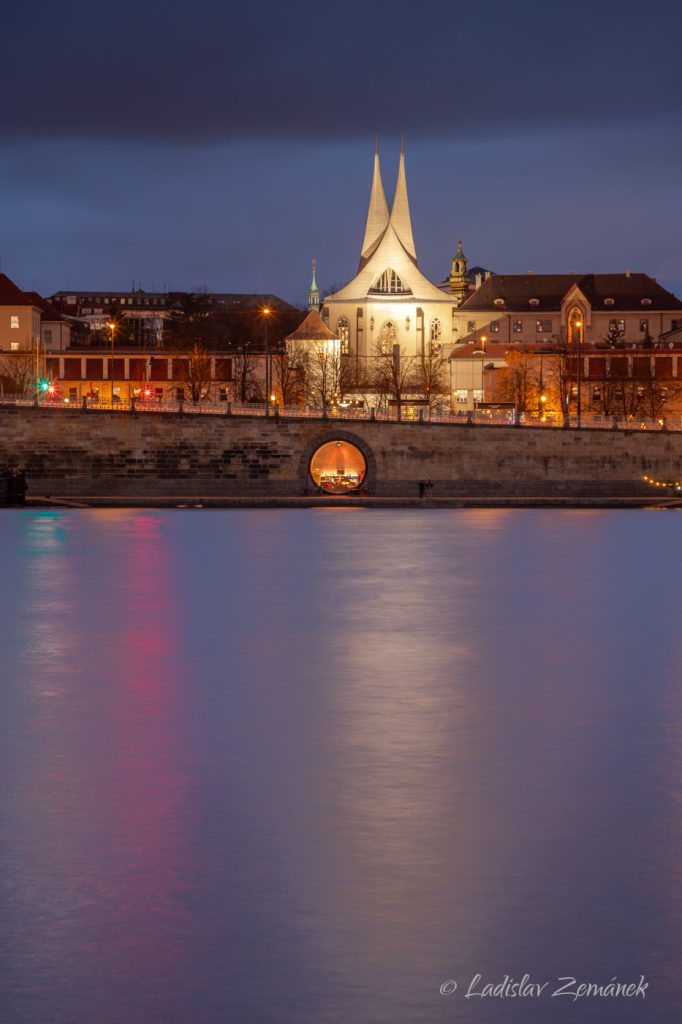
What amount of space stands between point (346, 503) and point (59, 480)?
11912 millimetres

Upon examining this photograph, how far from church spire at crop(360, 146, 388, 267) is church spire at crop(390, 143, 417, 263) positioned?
1133mm

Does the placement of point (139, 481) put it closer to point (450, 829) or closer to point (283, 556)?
point (283, 556)

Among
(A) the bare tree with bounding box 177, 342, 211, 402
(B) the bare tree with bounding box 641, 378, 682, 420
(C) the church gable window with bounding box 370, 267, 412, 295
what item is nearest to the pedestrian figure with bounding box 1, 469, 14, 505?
(A) the bare tree with bounding box 177, 342, 211, 402

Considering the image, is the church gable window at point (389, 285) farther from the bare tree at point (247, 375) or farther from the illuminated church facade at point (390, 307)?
the bare tree at point (247, 375)

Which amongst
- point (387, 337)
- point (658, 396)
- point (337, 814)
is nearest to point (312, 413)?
point (658, 396)

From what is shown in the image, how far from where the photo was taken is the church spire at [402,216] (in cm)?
12481

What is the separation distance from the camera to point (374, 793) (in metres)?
10.0

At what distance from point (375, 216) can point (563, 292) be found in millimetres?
17903

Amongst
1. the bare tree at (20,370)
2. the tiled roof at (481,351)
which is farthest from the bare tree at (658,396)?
the bare tree at (20,370)

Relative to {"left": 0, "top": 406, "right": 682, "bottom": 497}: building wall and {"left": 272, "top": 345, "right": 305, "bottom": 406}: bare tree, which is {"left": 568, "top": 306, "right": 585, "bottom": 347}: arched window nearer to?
{"left": 272, "top": 345, "right": 305, "bottom": 406}: bare tree

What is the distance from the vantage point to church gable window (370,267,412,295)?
393ft

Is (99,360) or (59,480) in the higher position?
(99,360)

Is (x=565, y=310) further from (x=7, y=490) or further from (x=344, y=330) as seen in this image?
(x=7, y=490)

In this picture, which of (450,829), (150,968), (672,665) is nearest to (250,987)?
(150,968)
